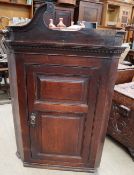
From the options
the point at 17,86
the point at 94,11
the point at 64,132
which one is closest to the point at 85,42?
the point at 17,86

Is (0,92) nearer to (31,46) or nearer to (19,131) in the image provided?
(19,131)

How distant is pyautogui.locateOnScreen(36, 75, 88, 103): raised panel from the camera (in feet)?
4.27

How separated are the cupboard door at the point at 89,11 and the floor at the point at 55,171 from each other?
3.52 metres

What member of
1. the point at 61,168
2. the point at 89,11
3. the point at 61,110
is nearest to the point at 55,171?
the point at 61,168

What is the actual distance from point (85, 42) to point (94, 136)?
0.77 metres

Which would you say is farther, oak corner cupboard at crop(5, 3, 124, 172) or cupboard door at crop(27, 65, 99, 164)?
cupboard door at crop(27, 65, 99, 164)

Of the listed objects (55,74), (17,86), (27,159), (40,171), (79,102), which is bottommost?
(40,171)

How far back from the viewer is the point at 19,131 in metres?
1.56

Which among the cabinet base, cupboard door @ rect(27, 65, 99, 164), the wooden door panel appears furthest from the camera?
the cabinet base

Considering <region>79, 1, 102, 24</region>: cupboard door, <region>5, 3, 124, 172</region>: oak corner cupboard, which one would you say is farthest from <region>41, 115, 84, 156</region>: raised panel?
<region>79, 1, 102, 24</region>: cupboard door

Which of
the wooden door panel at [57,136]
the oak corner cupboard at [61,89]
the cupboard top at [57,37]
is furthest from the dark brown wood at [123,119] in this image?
the cupboard top at [57,37]

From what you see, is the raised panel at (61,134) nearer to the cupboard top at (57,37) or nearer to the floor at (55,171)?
the floor at (55,171)

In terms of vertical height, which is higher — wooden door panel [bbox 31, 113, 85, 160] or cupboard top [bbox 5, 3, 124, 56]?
cupboard top [bbox 5, 3, 124, 56]

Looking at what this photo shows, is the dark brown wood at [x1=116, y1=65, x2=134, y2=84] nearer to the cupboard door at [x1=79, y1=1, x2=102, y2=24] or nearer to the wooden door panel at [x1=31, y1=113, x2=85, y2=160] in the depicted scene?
the wooden door panel at [x1=31, y1=113, x2=85, y2=160]
